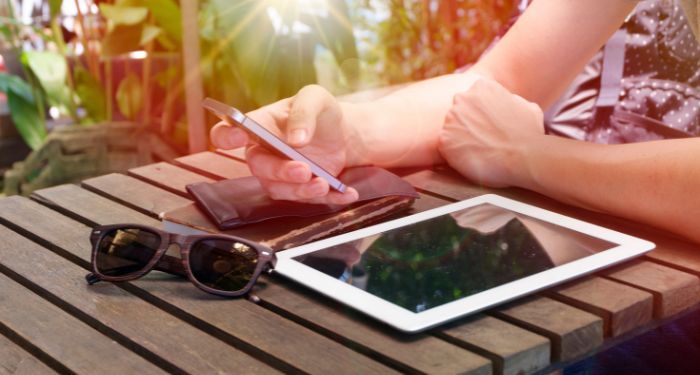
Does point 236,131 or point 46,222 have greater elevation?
point 236,131

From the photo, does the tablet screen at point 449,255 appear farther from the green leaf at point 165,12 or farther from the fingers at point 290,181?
the green leaf at point 165,12

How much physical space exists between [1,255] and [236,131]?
368 mm

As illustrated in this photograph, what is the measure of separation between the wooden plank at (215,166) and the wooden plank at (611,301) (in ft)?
2.40

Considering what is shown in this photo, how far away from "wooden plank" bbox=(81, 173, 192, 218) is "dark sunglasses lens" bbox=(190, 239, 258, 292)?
1.06 feet

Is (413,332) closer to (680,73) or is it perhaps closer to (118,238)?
(118,238)

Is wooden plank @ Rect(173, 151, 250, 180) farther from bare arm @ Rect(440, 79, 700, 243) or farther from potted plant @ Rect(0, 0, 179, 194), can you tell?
potted plant @ Rect(0, 0, 179, 194)

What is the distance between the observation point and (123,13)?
11.7 ft

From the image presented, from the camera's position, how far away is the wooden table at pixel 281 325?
96cm

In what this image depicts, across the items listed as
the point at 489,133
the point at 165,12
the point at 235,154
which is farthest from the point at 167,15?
the point at 489,133

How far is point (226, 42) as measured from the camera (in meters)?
3.44

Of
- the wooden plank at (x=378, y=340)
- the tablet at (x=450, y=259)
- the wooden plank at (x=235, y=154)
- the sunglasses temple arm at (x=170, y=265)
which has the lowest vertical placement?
the wooden plank at (x=378, y=340)

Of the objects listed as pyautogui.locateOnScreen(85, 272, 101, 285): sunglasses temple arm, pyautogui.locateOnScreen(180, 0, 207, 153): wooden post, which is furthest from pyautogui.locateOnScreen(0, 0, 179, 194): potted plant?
pyautogui.locateOnScreen(85, 272, 101, 285): sunglasses temple arm

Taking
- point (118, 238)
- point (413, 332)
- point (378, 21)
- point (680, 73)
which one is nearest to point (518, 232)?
point (413, 332)

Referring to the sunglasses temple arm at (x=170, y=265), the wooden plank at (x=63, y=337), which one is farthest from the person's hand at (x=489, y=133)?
the wooden plank at (x=63, y=337)
